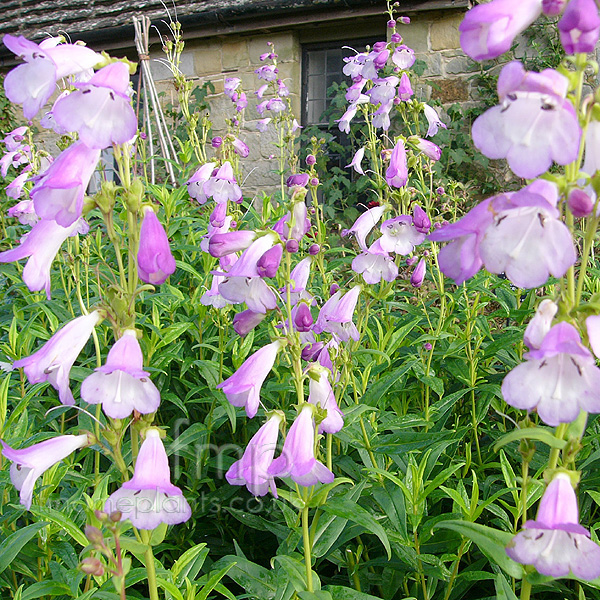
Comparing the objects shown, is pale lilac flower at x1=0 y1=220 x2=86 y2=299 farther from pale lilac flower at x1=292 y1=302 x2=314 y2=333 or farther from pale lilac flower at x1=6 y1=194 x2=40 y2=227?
pale lilac flower at x1=6 y1=194 x2=40 y2=227

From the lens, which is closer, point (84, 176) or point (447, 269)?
point (447, 269)

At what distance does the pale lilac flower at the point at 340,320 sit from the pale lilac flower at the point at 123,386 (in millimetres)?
964

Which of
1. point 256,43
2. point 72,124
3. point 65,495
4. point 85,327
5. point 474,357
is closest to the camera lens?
point 72,124

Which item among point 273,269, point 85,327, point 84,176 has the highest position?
point 84,176

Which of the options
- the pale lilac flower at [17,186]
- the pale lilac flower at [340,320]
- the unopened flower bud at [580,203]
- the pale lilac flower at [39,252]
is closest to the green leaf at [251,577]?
the pale lilac flower at [340,320]

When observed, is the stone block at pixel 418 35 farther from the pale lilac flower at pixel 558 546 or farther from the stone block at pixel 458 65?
the pale lilac flower at pixel 558 546

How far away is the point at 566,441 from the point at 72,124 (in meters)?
1.20

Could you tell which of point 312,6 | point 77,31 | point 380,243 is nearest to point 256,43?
point 312,6

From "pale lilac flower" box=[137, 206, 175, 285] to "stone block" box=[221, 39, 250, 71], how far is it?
26.9ft

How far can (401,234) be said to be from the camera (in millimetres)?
2645

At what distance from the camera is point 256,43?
872 cm

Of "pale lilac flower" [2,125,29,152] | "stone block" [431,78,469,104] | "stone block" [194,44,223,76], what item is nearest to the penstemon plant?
"pale lilac flower" [2,125,29,152]

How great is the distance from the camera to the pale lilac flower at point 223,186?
3262 millimetres

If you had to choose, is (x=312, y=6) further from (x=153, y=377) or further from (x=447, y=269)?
(x=447, y=269)
